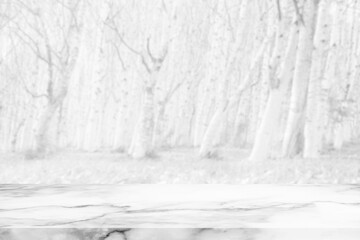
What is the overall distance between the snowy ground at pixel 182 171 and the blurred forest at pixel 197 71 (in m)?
0.22

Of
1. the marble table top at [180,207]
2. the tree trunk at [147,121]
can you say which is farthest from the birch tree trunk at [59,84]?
the marble table top at [180,207]

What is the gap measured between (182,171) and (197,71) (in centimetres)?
201

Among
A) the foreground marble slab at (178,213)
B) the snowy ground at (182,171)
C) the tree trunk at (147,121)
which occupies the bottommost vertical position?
the snowy ground at (182,171)

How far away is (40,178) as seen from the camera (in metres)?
3.00

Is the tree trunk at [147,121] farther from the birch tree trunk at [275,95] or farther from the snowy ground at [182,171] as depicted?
the birch tree trunk at [275,95]

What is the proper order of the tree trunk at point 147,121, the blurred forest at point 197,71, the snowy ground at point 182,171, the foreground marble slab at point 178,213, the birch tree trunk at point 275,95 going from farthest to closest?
1. the tree trunk at point 147,121
2. the blurred forest at point 197,71
3. the birch tree trunk at point 275,95
4. the snowy ground at point 182,171
5. the foreground marble slab at point 178,213

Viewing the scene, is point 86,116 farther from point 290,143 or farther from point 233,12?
point 290,143

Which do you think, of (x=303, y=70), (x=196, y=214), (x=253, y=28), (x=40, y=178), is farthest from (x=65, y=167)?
(x=253, y=28)

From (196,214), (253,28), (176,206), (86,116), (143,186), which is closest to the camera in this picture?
(196,214)

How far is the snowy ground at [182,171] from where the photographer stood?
295 centimetres

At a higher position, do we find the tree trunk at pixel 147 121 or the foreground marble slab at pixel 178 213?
the tree trunk at pixel 147 121

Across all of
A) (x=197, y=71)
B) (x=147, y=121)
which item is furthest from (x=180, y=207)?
(x=197, y=71)

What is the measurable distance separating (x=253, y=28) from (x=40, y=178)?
276 cm

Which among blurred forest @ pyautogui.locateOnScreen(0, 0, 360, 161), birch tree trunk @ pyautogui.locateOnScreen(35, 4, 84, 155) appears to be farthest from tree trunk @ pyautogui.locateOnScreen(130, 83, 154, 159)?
birch tree trunk @ pyautogui.locateOnScreen(35, 4, 84, 155)
